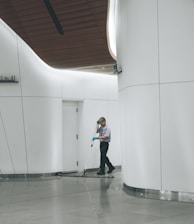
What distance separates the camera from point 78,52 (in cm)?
1354

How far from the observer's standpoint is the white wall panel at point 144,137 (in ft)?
30.6

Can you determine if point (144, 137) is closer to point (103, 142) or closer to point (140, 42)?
point (140, 42)

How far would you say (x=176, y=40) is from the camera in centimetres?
905

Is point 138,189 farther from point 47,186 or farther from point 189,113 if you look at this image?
point 47,186

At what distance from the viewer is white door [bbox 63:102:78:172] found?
1559cm

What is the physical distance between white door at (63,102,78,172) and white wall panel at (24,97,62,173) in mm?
938

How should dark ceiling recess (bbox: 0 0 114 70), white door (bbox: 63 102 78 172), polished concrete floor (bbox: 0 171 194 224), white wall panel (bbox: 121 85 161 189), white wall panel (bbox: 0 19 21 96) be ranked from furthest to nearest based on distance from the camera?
white door (bbox: 63 102 78 172) < white wall panel (bbox: 0 19 21 96) < dark ceiling recess (bbox: 0 0 114 70) < white wall panel (bbox: 121 85 161 189) < polished concrete floor (bbox: 0 171 194 224)

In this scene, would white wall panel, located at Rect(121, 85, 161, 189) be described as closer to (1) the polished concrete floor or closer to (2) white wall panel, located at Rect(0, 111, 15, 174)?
(1) the polished concrete floor

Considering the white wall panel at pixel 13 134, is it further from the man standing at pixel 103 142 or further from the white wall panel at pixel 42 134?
the man standing at pixel 103 142

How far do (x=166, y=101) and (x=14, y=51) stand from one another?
6598 mm

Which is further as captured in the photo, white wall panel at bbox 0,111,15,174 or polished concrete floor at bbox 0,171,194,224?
white wall panel at bbox 0,111,15,174

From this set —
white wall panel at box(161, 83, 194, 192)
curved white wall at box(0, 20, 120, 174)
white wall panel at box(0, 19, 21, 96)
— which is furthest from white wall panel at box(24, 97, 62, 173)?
white wall panel at box(161, 83, 194, 192)

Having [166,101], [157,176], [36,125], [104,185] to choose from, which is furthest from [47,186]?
[166,101]

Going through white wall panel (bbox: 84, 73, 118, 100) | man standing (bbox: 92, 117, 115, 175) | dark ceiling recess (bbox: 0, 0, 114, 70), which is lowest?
man standing (bbox: 92, 117, 115, 175)
